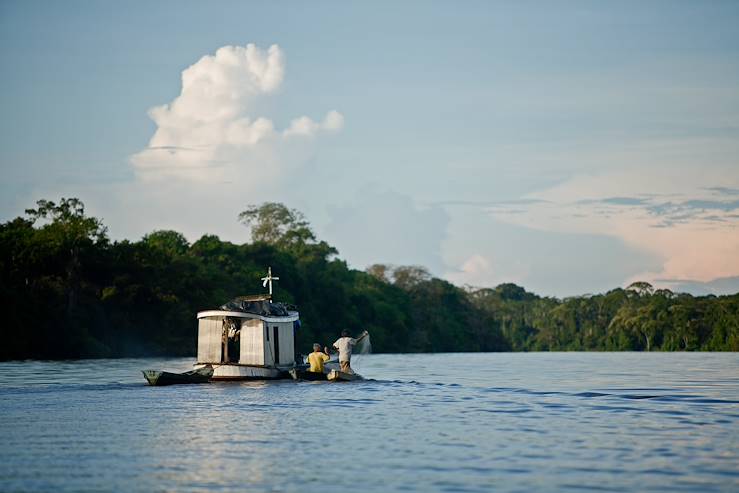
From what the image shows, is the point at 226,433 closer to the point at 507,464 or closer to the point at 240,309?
the point at 507,464

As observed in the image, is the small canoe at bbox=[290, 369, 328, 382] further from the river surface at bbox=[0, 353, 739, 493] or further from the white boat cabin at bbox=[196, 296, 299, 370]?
the river surface at bbox=[0, 353, 739, 493]

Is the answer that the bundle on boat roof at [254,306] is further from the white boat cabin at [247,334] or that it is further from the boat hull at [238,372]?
the boat hull at [238,372]

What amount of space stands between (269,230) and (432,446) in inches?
4850

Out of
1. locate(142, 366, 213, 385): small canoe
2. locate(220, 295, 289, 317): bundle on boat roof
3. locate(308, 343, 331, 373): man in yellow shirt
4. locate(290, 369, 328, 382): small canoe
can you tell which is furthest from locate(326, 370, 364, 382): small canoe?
locate(142, 366, 213, 385): small canoe

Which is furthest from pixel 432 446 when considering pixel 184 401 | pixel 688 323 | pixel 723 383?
pixel 688 323

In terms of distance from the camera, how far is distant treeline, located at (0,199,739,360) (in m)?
79.7

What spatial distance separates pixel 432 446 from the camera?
73.6 ft

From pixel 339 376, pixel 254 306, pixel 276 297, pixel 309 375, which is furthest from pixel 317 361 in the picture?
pixel 276 297

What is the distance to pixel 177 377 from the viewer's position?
4006 cm

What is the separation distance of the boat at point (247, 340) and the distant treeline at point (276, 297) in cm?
3467

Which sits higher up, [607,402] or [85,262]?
[85,262]

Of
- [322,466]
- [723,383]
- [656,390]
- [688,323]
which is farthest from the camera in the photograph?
[688,323]

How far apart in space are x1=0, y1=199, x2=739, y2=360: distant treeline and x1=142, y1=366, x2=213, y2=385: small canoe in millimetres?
35748

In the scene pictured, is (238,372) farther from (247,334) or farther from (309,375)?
(309,375)
